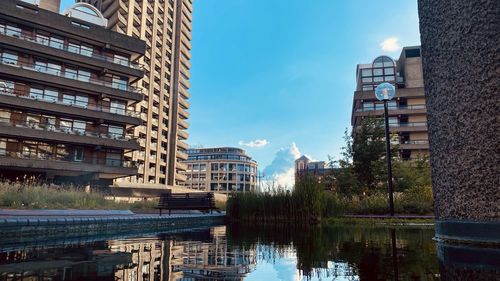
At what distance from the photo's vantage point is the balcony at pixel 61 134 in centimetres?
2438

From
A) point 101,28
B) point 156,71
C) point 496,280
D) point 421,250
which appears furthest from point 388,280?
point 156,71

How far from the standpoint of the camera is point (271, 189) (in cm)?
1086

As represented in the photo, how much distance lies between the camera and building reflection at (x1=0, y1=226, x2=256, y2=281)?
2.42m

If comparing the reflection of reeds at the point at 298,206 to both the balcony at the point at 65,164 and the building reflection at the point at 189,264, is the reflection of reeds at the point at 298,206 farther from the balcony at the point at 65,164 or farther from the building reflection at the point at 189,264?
the balcony at the point at 65,164

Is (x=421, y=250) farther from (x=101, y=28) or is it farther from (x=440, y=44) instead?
(x=101, y=28)

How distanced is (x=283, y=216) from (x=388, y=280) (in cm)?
808

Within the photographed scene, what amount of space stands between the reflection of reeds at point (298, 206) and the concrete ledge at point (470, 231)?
248 inches

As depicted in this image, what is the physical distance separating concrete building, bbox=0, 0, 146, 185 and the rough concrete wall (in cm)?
2713

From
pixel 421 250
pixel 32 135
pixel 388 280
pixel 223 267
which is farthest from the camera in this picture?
pixel 32 135

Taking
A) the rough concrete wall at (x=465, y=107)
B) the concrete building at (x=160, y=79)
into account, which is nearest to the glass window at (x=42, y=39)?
the concrete building at (x=160, y=79)

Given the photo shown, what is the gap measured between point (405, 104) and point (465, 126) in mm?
49699

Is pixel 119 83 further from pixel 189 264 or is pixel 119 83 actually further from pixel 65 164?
pixel 189 264

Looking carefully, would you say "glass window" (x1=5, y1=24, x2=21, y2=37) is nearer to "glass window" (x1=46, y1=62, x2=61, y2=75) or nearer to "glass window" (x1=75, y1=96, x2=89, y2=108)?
"glass window" (x1=46, y1=62, x2=61, y2=75)

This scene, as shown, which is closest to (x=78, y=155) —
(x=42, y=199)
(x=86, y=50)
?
(x=86, y=50)
